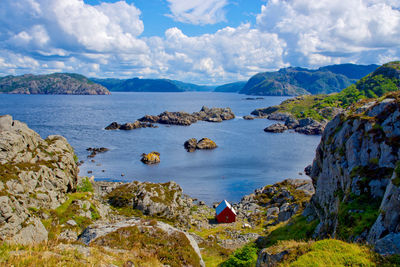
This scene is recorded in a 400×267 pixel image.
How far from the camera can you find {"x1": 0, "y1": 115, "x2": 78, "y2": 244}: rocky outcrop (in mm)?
27859

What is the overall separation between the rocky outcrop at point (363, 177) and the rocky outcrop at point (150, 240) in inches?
407

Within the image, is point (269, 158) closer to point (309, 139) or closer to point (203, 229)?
point (309, 139)

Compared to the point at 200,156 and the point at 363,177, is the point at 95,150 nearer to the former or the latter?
the point at 200,156

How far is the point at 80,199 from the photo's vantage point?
40031 mm

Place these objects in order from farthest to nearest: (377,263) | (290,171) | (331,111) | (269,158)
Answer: (331,111)
(269,158)
(290,171)
(377,263)

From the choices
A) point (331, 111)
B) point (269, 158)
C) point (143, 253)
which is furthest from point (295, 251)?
point (331, 111)

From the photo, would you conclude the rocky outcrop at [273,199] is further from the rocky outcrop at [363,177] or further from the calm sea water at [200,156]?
the rocky outcrop at [363,177]

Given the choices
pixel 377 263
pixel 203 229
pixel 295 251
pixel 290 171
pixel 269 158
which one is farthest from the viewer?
pixel 269 158

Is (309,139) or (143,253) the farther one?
(309,139)

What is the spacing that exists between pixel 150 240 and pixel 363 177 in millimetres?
16903

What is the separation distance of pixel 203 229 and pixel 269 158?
60.8 m

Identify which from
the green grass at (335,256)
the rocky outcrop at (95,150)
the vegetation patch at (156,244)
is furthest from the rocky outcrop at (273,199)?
the rocky outcrop at (95,150)

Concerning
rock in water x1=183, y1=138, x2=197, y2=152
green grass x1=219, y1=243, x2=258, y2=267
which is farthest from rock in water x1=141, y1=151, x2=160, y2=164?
green grass x1=219, y1=243, x2=258, y2=267

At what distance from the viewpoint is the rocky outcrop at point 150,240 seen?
1697cm
